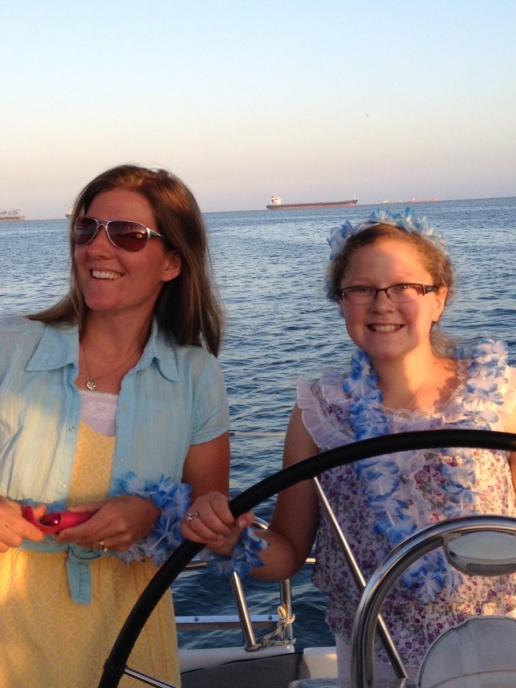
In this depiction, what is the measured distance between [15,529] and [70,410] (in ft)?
1.05

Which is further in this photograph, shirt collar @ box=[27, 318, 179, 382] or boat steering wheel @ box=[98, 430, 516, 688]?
shirt collar @ box=[27, 318, 179, 382]

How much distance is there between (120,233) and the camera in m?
1.94

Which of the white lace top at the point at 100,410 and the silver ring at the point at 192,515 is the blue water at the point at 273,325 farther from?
the silver ring at the point at 192,515

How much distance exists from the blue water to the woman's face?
25cm

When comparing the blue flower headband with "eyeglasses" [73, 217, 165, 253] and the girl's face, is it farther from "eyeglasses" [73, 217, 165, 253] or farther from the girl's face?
"eyeglasses" [73, 217, 165, 253]

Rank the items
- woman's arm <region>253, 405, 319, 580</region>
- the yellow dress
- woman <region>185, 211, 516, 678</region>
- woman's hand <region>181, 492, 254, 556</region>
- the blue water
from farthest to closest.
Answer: the blue water → woman's arm <region>253, 405, 319, 580</region> → woman <region>185, 211, 516, 678</region> → the yellow dress → woman's hand <region>181, 492, 254, 556</region>

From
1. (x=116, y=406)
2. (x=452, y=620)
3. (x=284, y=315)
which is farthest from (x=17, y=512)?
(x=284, y=315)

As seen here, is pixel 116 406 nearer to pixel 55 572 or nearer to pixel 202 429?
pixel 202 429

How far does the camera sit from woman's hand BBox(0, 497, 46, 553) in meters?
1.65

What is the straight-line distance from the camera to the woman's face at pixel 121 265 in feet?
6.29

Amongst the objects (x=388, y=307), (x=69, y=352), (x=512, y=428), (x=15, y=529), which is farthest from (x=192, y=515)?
(x=512, y=428)

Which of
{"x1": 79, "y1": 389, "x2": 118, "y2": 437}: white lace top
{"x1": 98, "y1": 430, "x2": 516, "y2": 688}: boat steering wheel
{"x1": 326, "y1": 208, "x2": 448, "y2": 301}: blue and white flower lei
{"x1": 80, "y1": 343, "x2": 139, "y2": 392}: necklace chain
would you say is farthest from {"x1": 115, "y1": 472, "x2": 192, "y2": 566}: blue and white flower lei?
{"x1": 326, "y1": 208, "x2": 448, "y2": 301}: blue and white flower lei

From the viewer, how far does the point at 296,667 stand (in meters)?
2.48

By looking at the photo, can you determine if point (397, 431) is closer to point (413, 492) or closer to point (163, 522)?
point (413, 492)
